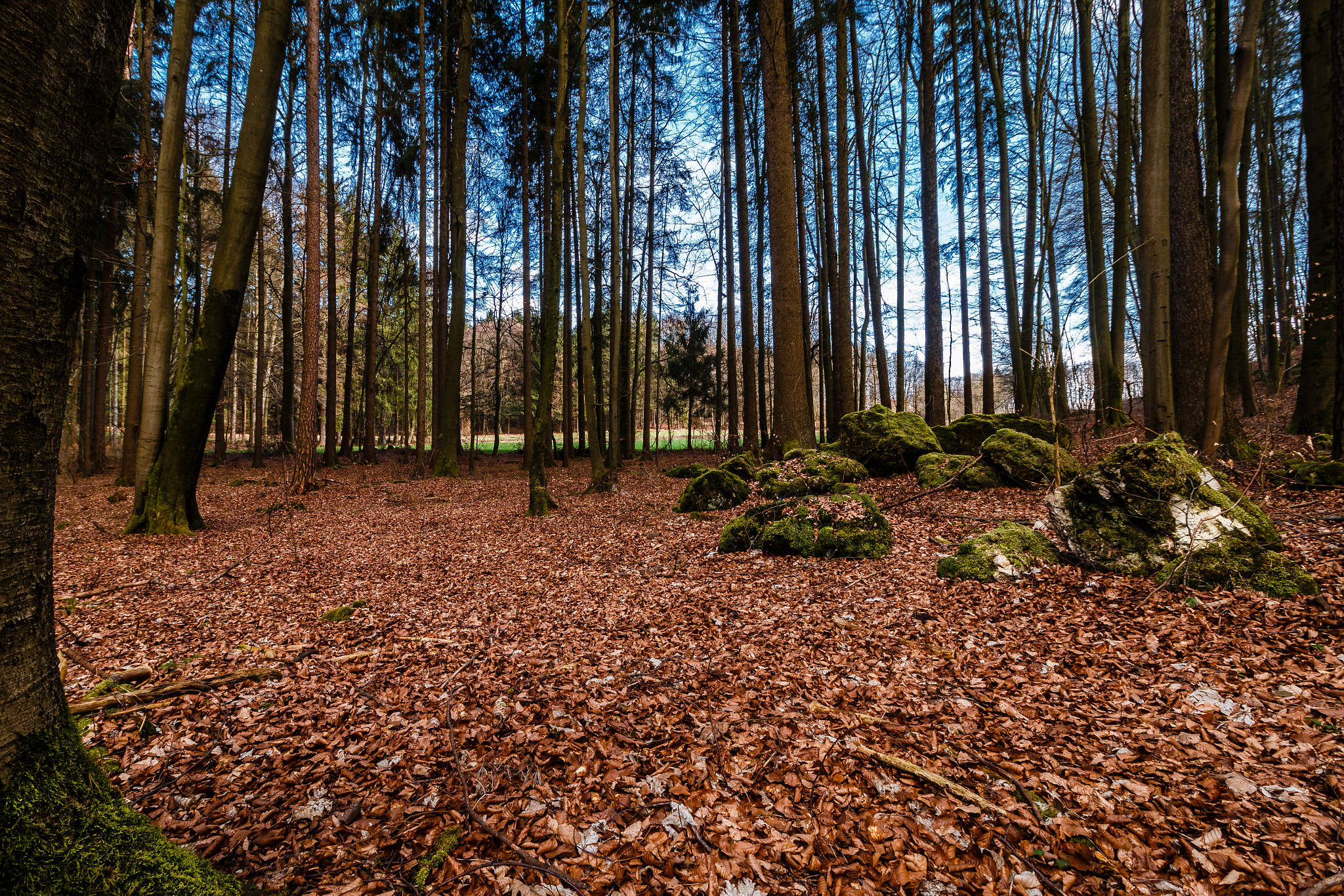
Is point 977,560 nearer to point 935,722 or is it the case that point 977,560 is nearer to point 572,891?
point 935,722

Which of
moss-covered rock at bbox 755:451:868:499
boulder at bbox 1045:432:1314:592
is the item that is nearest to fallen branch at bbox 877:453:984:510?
moss-covered rock at bbox 755:451:868:499

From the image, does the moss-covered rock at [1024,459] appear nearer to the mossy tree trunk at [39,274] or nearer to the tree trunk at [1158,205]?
the tree trunk at [1158,205]

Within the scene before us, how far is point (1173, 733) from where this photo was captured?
2.38m

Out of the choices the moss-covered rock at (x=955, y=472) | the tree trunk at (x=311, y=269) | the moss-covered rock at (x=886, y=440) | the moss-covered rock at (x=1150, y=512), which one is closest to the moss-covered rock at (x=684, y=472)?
the moss-covered rock at (x=886, y=440)

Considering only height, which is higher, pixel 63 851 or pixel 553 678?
pixel 63 851

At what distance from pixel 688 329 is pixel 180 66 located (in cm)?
1831

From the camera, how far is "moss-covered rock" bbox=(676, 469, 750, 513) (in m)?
8.27

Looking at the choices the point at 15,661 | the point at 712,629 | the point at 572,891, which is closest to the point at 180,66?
the point at 15,661

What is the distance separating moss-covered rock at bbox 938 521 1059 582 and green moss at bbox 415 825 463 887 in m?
4.21

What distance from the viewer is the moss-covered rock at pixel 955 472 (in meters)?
7.29

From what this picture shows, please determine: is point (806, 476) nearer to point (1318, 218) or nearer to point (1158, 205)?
point (1158, 205)

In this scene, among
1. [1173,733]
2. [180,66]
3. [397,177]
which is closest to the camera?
[1173,733]

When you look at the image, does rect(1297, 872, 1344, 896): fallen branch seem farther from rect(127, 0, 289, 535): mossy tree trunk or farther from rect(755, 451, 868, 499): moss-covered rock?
rect(127, 0, 289, 535): mossy tree trunk

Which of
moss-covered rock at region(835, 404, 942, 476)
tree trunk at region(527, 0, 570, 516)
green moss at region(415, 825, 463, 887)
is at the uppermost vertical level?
tree trunk at region(527, 0, 570, 516)
